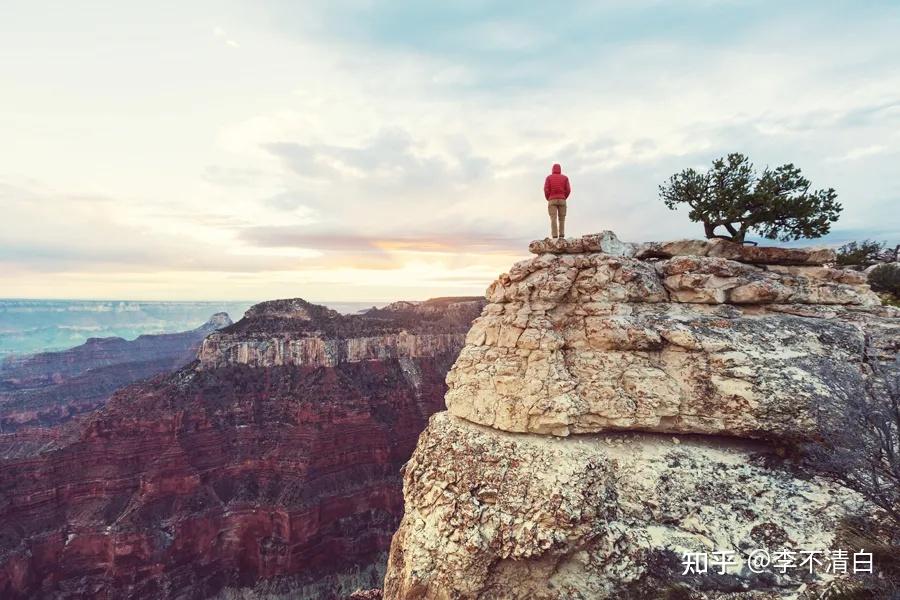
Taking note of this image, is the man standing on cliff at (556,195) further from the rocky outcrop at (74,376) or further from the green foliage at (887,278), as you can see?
the rocky outcrop at (74,376)

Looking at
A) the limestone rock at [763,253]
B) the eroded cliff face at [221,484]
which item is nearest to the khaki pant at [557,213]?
the limestone rock at [763,253]

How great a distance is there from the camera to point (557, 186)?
13.3 metres

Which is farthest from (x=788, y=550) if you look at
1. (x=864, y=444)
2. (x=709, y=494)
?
(x=864, y=444)

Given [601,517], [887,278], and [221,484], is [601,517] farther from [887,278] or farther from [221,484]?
[221,484]

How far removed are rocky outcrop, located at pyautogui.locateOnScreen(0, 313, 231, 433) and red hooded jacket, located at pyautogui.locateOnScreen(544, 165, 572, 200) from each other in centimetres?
10899

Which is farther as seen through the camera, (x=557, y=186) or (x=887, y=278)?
(x=887, y=278)

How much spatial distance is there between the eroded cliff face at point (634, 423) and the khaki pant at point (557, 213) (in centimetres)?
91

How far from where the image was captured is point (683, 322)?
11.6 metres

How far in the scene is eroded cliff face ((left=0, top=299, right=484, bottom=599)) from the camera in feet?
119

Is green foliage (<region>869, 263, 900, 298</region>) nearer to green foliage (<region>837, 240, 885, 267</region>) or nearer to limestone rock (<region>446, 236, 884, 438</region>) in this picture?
green foliage (<region>837, 240, 885, 267</region>)

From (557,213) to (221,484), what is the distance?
159 ft

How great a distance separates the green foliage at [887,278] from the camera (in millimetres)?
22344

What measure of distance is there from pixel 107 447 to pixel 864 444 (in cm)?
5877

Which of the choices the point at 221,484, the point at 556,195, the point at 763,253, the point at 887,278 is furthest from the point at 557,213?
the point at 221,484
